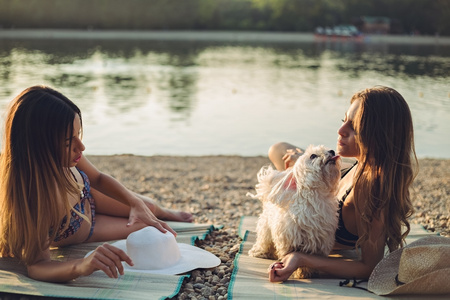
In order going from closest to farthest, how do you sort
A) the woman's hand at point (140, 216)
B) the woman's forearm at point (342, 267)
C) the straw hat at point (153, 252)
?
the woman's forearm at point (342, 267) → the straw hat at point (153, 252) → the woman's hand at point (140, 216)

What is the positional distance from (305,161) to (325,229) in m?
0.46

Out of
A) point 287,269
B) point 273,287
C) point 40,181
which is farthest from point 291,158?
point 40,181

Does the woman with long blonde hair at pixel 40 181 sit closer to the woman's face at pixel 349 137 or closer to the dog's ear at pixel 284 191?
the dog's ear at pixel 284 191

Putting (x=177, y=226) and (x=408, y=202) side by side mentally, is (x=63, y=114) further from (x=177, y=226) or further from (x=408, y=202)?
(x=408, y=202)

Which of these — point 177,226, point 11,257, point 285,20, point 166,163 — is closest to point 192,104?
point 166,163

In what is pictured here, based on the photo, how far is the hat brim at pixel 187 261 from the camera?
137 inches

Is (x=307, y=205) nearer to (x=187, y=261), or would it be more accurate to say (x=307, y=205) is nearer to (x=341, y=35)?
(x=187, y=261)

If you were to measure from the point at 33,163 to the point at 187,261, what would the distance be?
122cm

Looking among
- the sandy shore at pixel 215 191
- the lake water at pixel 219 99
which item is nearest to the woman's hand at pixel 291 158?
the sandy shore at pixel 215 191

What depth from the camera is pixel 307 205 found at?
332 cm

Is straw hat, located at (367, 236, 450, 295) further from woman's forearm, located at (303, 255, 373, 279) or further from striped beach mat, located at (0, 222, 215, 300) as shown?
striped beach mat, located at (0, 222, 215, 300)

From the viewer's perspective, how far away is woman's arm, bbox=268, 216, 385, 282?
3285mm

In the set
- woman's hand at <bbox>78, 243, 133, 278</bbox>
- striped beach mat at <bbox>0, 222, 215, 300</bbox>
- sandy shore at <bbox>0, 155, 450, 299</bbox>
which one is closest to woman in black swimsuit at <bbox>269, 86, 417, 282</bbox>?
sandy shore at <bbox>0, 155, 450, 299</bbox>

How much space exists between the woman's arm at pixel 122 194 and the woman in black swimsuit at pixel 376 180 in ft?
3.37
